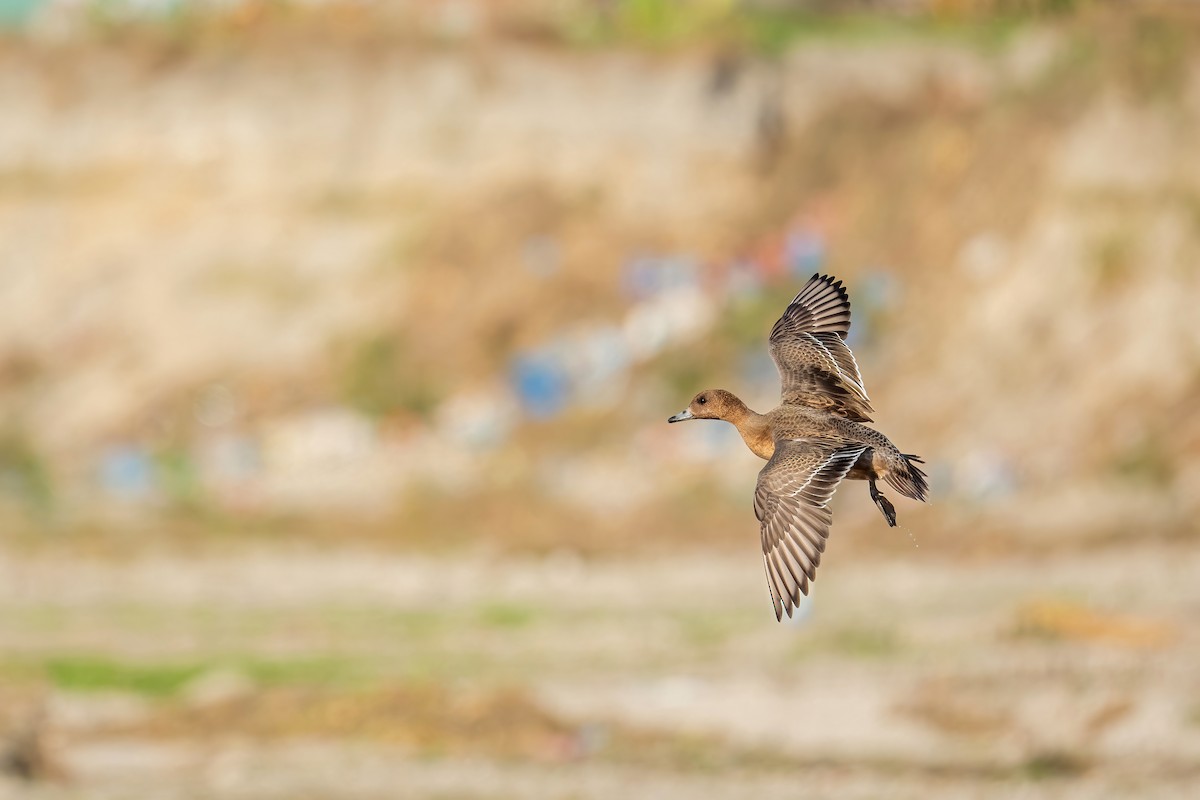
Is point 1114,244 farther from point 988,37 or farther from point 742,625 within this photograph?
point 742,625

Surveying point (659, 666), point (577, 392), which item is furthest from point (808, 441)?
point (577, 392)

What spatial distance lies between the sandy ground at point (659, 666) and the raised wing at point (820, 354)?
6.51 metres

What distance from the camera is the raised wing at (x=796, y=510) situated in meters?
11.7

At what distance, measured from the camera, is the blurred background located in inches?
891

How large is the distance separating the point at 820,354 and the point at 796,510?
2.20 metres

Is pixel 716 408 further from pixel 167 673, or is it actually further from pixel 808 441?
pixel 167 673

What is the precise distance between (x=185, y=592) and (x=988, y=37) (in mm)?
17734

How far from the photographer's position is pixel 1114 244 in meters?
34.9

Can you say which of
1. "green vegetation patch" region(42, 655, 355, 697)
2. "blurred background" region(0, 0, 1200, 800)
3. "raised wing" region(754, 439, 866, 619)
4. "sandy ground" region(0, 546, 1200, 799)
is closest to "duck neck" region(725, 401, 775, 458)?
"raised wing" region(754, 439, 866, 619)

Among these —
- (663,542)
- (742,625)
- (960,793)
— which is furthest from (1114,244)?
(960,793)

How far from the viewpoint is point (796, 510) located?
469 inches

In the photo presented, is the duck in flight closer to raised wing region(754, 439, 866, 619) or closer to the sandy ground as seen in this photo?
raised wing region(754, 439, 866, 619)

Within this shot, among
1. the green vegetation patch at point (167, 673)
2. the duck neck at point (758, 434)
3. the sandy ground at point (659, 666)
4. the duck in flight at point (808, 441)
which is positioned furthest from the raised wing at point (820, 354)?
the green vegetation patch at point (167, 673)

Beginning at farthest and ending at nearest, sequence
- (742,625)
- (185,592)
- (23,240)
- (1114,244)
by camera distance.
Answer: (23,240) < (1114,244) < (185,592) < (742,625)
